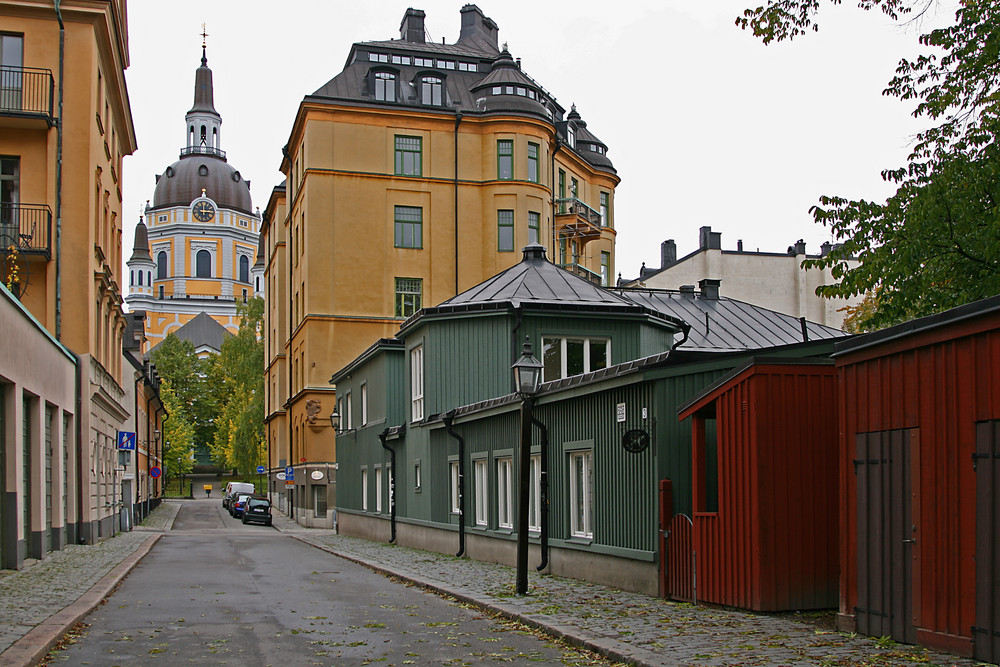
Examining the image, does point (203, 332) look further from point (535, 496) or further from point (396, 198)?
point (535, 496)

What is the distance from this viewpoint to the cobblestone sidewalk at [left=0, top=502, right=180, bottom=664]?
39.3 feet

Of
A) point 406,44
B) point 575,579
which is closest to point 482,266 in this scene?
point 406,44

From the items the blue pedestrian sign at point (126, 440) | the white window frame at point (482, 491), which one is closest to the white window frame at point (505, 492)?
the white window frame at point (482, 491)

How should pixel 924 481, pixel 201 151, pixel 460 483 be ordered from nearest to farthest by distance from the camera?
pixel 924 481 < pixel 460 483 < pixel 201 151

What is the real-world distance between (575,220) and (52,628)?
146 feet

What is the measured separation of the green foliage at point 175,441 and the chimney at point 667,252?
3887 centimetres

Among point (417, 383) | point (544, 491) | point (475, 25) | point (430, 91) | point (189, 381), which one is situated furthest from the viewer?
point (189, 381)

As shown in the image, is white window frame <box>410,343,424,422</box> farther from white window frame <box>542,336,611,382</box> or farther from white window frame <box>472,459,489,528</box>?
white window frame <box>472,459,489,528</box>

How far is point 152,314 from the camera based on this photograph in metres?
141

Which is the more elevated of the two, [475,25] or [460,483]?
[475,25]

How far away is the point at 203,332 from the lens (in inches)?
5438

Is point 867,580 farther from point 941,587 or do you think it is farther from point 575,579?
point 575,579

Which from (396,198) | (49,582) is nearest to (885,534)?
(49,582)

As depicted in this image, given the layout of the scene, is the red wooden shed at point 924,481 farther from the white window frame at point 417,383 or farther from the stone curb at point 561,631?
the white window frame at point 417,383
